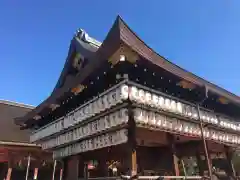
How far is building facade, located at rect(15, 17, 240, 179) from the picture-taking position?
19.6ft

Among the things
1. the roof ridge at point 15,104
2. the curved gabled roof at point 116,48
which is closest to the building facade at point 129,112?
the curved gabled roof at point 116,48

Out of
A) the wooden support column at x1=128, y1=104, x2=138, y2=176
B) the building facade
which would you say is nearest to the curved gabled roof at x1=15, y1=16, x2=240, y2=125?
the building facade

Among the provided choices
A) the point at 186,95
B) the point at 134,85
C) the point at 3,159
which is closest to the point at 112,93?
the point at 134,85

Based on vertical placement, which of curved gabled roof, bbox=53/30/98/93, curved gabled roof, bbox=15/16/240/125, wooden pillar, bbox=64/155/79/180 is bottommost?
wooden pillar, bbox=64/155/79/180

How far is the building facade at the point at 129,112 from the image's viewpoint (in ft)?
19.6

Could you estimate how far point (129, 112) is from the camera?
6.02 meters

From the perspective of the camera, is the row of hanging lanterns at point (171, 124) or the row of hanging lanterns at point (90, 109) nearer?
the row of hanging lanterns at point (90, 109)

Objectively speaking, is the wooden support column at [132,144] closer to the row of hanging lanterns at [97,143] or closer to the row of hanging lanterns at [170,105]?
the row of hanging lanterns at [97,143]

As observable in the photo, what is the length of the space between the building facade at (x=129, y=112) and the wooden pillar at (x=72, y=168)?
0.04 metres

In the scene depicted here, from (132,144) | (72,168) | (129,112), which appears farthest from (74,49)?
(132,144)

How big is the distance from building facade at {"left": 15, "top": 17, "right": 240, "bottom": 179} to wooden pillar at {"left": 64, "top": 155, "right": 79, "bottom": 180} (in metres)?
0.04

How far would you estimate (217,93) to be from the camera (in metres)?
8.84

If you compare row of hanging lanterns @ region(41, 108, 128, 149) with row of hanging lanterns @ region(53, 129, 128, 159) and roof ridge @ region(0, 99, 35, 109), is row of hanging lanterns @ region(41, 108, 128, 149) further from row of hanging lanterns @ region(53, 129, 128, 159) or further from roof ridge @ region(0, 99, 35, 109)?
roof ridge @ region(0, 99, 35, 109)

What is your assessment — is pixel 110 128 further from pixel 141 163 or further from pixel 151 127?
pixel 141 163
